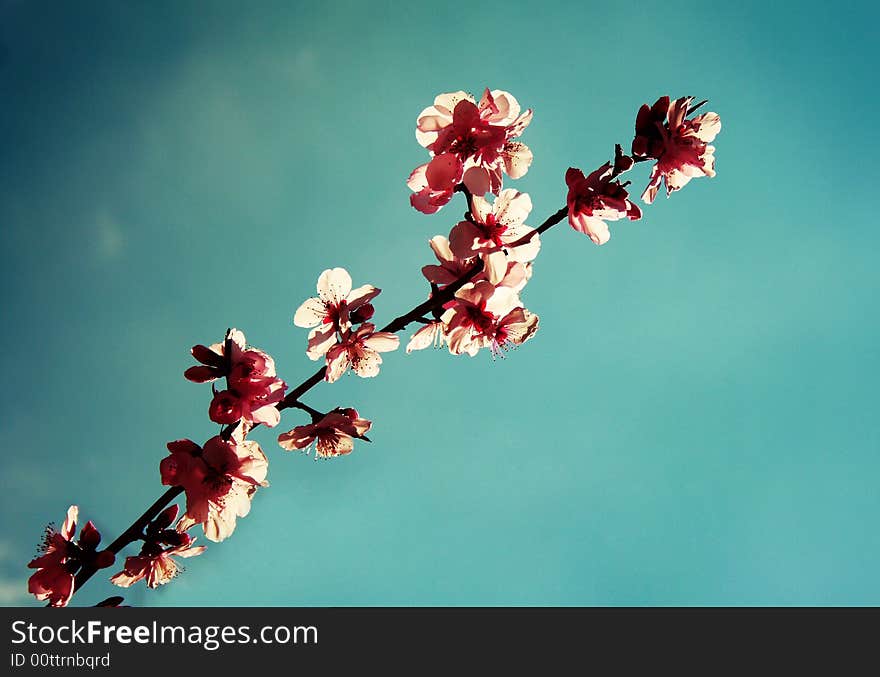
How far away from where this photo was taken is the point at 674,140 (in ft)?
6.07

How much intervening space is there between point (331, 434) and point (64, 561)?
3.30ft

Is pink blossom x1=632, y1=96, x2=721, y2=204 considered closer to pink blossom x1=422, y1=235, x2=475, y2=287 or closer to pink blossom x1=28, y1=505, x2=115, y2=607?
pink blossom x1=422, y1=235, x2=475, y2=287

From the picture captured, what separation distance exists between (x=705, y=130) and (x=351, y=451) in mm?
1782

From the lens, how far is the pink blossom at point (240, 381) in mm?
1725

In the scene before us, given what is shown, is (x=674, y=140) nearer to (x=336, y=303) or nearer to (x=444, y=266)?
(x=444, y=266)

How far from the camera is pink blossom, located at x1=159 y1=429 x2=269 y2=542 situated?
1.67 m

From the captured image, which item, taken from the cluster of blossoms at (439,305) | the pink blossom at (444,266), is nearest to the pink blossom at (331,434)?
the cluster of blossoms at (439,305)

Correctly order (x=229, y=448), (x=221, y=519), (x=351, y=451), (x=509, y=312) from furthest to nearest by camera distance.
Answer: (x=351, y=451)
(x=509, y=312)
(x=221, y=519)
(x=229, y=448)

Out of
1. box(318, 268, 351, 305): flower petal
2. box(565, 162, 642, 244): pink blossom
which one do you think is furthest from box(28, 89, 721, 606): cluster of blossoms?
box(318, 268, 351, 305): flower petal

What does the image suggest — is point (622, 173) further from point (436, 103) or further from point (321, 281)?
point (321, 281)

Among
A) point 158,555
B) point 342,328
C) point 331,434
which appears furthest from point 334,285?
point 158,555

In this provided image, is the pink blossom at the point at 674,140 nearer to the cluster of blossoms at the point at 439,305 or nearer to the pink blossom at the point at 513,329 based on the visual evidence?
the cluster of blossoms at the point at 439,305
